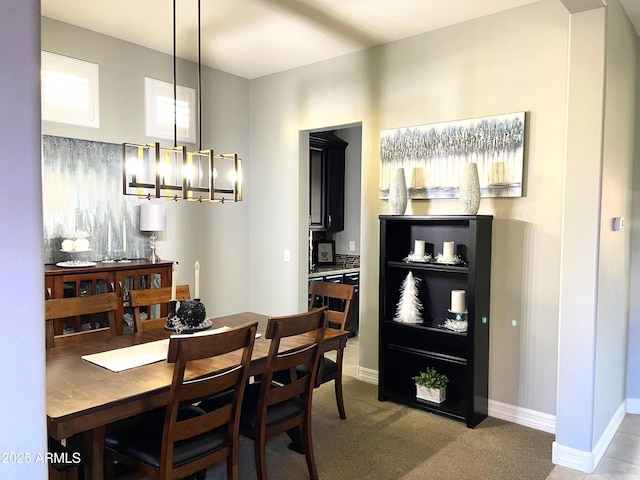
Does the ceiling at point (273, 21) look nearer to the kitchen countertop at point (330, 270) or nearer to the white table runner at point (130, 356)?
the kitchen countertop at point (330, 270)

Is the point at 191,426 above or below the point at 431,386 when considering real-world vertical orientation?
above

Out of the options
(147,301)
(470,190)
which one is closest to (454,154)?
(470,190)

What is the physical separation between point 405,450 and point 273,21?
321cm

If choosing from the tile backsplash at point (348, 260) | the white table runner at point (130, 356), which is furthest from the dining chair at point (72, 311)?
the tile backsplash at point (348, 260)

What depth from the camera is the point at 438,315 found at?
3.75m

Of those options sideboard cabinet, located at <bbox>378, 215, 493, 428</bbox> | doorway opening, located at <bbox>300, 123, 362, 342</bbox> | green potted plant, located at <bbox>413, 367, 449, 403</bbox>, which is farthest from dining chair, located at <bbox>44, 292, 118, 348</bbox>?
doorway opening, located at <bbox>300, 123, 362, 342</bbox>

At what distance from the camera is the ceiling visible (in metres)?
3.29

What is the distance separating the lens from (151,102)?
13.9ft

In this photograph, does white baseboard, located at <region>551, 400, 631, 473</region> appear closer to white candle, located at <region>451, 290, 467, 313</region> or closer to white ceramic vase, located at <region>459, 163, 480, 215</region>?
white candle, located at <region>451, 290, 467, 313</region>

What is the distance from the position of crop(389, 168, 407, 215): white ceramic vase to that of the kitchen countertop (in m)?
1.65

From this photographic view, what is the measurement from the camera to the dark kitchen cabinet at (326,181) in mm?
5730

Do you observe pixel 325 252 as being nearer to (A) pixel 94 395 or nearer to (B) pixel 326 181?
(B) pixel 326 181

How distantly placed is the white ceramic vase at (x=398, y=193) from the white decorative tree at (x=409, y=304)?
529 mm

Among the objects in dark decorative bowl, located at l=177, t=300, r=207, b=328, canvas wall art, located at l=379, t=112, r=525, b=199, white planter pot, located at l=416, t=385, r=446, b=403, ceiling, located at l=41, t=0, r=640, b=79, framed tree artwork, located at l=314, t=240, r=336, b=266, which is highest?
ceiling, located at l=41, t=0, r=640, b=79
